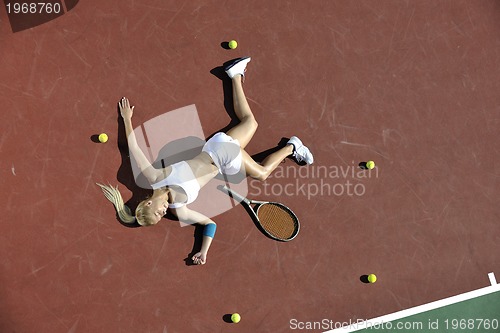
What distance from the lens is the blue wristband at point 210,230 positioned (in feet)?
23.9

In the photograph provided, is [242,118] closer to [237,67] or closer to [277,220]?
[237,67]

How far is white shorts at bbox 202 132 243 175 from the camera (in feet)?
23.4

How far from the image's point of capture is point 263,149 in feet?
25.2

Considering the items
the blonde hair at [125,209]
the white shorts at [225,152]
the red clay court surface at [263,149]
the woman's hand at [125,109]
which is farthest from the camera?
the woman's hand at [125,109]

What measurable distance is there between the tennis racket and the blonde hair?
126cm

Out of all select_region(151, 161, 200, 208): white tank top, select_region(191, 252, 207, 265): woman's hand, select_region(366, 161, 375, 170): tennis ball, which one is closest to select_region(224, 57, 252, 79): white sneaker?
select_region(151, 161, 200, 208): white tank top

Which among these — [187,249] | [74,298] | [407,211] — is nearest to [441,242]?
[407,211]

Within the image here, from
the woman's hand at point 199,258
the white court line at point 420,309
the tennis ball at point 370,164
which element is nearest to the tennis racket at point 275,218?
the woman's hand at point 199,258

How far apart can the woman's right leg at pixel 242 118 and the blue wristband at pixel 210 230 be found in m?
1.24

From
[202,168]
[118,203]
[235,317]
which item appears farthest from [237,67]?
[235,317]

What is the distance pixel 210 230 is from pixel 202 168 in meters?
0.92

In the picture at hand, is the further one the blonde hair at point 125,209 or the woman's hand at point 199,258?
the woman's hand at point 199,258

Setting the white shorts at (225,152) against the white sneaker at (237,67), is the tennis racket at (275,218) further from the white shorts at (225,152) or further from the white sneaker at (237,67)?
the white sneaker at (237,67)

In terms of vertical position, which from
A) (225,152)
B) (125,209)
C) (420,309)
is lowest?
(420,309)
